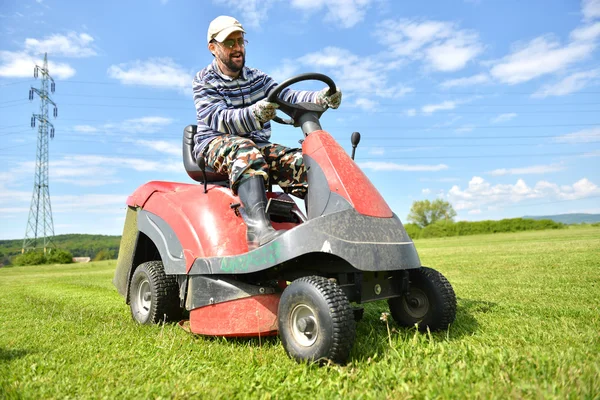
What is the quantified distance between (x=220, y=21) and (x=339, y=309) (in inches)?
89.1

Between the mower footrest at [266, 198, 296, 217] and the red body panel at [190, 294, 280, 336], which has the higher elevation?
the mower footrest at [266, 198, 296, 217]

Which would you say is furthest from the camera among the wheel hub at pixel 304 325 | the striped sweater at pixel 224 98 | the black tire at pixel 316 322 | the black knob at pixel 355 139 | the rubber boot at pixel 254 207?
the striped sweater at pixel 224 98

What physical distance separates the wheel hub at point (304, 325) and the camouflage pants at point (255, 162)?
95cm

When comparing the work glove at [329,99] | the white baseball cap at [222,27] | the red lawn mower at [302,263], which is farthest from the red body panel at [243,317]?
the white baseball cap at [222,27]

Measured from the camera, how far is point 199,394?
1862mm

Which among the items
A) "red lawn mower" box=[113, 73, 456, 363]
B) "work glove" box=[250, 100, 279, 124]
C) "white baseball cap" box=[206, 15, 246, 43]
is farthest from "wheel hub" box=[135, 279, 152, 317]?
"white baseball cap" box=[206, 15, 246, 43]

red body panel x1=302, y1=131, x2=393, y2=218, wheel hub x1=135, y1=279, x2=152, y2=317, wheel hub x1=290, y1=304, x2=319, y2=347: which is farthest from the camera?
wheel hub x1=135, y1=279, x2=152, y2=317

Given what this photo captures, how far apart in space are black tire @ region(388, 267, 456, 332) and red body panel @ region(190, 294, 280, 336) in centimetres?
84

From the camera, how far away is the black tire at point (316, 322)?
2.06m

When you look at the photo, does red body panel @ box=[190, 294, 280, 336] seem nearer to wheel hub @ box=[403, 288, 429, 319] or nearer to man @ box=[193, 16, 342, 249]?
man @ box=[193, 16, 342, 249]

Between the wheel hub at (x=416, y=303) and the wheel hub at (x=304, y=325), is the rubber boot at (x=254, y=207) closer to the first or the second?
the wheel hub at (x=304, y=325)

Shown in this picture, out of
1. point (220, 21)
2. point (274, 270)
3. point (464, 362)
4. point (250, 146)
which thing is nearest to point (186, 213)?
point (250, 146)

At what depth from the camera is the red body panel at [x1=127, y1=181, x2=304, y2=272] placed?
9.49ft

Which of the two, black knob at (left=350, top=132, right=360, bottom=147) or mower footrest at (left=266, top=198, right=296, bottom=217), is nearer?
mower footrest at (left=266, top=198, right=296, bottom=217)
